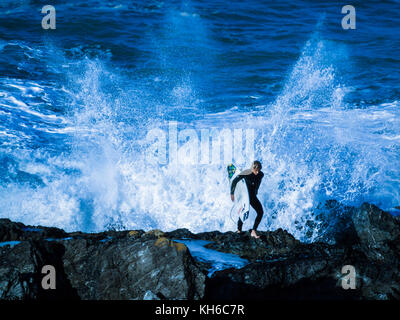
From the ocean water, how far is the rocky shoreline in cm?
187

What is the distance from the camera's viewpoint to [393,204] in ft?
30.5

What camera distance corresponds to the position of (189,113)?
12.3 meters

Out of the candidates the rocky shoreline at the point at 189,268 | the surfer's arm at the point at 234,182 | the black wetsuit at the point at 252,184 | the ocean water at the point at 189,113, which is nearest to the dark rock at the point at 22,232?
the rocky shoreline at the point at 189,268

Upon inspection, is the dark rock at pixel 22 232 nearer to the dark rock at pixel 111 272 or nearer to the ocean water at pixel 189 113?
the dark rock at pixel 111 272

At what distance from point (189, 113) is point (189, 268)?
27.6ft

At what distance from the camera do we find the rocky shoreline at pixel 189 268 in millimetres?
4262

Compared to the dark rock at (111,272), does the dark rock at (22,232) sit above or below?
above

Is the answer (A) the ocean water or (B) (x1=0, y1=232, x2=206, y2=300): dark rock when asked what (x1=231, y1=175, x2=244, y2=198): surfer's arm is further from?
(B) (x1=0, y1=232, x2=206, y2=300): dark rock

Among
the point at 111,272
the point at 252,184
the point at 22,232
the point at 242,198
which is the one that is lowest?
the point at 111,272

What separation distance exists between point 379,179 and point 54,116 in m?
9.54

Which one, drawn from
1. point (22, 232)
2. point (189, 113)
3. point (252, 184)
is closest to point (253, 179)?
point (252, 184)

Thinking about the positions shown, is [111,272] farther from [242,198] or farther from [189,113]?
[189,113]

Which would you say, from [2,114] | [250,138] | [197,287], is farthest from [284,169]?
[2,114]

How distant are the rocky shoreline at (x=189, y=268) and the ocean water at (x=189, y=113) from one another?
1.87 meters
